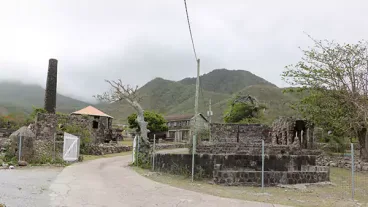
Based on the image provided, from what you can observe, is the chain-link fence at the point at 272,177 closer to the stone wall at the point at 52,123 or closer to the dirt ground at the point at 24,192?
the dirt ground at the point at 24,192

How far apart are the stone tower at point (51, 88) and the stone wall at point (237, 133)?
939 inches

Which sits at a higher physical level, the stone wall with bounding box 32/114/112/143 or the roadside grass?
the stone wall with bounding box 32/114/112/143

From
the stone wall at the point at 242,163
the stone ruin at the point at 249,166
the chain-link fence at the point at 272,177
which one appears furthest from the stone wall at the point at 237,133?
the stone wall at the point at 242,163

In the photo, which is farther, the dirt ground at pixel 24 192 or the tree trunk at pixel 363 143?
the tree trunk at pixel 363 143

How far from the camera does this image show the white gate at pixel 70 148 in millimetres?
20844

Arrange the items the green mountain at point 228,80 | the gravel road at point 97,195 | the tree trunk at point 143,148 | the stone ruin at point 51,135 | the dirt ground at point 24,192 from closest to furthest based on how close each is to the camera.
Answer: the dirt ground at point 24,192 → the gravel road at point 97,195 → the tree trunk at point 143,148 → the stone ruin at point 51,135 → the green mountain at point 228,80

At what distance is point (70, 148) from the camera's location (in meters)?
21.2

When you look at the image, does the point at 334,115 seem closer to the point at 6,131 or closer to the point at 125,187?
the point at 125,187

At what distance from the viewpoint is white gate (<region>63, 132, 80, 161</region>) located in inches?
821

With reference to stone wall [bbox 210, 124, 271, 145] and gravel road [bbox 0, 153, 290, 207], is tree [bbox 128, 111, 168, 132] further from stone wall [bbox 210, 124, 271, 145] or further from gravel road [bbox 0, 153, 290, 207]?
gravel road [bbox 0, 153, 290, 207]

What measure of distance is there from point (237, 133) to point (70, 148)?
14.1 meters

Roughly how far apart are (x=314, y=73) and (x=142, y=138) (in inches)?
531

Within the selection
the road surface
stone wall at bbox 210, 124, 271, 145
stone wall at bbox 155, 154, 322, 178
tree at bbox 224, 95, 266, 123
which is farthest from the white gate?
tree at bbox 224, 95, 266, 123

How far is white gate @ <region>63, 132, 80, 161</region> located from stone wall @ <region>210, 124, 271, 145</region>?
1163 cm
